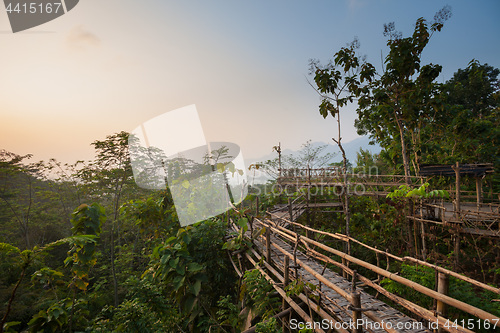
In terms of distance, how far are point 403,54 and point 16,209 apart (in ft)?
72.8

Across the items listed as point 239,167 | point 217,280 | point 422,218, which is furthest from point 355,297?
point 422,218

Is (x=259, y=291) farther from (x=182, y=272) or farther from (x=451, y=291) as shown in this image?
(x=451, y=291)

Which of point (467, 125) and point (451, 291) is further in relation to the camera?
point (467, 125)

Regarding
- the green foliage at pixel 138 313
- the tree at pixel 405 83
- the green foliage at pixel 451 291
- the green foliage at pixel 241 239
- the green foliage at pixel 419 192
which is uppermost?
the tree at pixel 405 83

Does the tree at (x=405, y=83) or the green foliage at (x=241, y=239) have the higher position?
the tree at (x=405, y=83)

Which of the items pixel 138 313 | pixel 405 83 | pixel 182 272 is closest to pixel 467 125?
pixel 405 83

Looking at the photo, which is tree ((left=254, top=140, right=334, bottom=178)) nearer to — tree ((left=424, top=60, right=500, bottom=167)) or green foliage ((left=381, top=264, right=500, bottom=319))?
tree ((left=424, top=60, right=500, bottom=167))

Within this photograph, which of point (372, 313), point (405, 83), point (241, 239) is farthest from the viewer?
point (405, 83)

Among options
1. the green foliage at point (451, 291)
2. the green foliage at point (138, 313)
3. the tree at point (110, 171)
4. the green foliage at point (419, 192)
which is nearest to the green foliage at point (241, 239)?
the green foliage at point (138, 313)

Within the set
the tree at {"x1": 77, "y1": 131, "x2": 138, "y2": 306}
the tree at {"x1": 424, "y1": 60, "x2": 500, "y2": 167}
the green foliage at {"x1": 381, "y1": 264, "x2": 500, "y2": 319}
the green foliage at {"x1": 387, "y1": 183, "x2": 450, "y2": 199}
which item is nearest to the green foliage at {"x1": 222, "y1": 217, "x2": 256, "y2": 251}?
the green foliage at {"x1": 387, "y1": 183, "x2": 450, "y2": 199}

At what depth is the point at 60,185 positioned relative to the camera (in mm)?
15406

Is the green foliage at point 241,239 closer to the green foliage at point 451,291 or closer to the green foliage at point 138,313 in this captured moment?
the green foliage at point 138,313

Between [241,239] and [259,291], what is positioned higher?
[241,239]

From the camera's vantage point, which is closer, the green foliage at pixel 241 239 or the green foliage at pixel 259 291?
the green foliage at pixel 259 291
